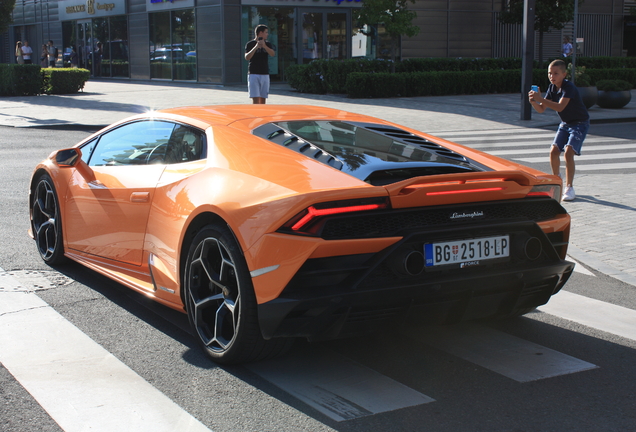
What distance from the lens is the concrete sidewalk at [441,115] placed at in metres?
6.64

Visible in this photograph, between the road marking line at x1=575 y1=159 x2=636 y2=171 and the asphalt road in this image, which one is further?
the road marking line at x1=575 y1=159 x2=636 y2=171

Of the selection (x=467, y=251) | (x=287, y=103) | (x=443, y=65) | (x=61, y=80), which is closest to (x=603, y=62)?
(x=443, y=65)

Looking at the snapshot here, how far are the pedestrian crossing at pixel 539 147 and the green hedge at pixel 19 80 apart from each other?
15511 mm

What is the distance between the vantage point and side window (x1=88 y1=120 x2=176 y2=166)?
4.58m

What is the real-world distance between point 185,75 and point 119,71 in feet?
20.0

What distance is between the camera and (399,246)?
11.0 ft

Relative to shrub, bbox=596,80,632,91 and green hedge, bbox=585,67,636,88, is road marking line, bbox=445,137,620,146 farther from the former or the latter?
green hedge, bbox=585,67,636,88

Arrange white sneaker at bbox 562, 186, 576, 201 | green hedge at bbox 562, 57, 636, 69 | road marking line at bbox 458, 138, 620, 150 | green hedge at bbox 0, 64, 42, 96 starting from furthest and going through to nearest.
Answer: green hedge at bbox 562, 57, 636, 69 → green hedge at bbox 0, 64, 42, 96 → road marking line at bbox 458, 138, 620, 150 → white sneaker at bbox 562, 186, 576, 201

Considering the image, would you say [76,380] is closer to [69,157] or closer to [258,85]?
[69,157]

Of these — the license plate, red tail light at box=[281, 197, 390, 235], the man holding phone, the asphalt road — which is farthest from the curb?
the man holding phone

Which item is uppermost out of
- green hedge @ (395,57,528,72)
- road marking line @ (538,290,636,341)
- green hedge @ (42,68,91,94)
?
green hedge @ (395,57,528,72)

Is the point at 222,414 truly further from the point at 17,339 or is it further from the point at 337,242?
the point at 17,339

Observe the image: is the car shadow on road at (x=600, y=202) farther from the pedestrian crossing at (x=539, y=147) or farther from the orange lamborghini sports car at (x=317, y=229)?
the orange lamborghini sports car at (x=317, y=229)

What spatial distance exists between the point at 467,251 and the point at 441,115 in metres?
16.0
